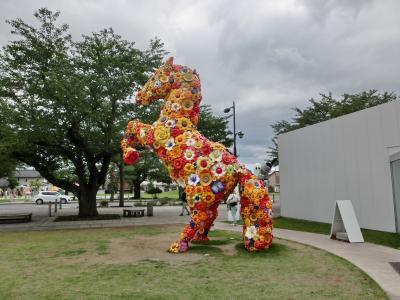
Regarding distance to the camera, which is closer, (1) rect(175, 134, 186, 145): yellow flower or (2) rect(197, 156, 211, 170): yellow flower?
(2) rect(197, 156, 211, 170): yellow flower

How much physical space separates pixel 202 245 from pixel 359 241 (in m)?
4.53

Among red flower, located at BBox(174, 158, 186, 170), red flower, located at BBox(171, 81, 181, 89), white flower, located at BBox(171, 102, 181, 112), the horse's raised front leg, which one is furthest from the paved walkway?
red flower, located at BBox(171, 81, 181, 89)

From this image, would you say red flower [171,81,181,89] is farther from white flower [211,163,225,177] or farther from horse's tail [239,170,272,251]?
horse's tail [239,170,272,251]

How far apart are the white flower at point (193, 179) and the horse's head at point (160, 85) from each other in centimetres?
257

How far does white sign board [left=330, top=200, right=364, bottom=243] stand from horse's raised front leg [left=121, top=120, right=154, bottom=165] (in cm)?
624

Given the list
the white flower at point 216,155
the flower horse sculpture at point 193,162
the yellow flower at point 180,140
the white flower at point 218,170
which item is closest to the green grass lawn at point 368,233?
the flower horse sculpture at point 193,162

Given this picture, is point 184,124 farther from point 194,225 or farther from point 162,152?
point 194,225

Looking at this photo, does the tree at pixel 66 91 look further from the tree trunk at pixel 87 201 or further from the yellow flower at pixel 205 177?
the yellow flower at pixel 205 177

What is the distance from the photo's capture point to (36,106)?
1575cm

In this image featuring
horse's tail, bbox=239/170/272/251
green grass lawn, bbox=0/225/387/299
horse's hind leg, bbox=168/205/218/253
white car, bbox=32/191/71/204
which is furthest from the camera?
white car, bbox=32/191/71/204

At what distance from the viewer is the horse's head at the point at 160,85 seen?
1003 cm

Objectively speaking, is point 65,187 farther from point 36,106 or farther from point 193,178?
point 193,178

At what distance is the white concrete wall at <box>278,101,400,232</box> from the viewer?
12875mm

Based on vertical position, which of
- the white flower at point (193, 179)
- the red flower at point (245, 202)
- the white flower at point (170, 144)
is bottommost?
the red flower at point (245, 202)
